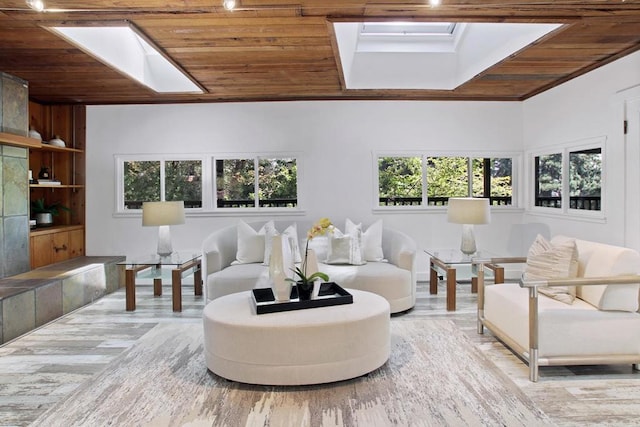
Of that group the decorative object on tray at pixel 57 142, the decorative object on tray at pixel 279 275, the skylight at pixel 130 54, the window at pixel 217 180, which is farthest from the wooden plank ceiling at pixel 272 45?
the decorative object on tray at pixel 279 275

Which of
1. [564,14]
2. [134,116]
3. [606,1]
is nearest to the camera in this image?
[606,1]

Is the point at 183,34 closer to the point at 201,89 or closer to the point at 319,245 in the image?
the point at 201,89

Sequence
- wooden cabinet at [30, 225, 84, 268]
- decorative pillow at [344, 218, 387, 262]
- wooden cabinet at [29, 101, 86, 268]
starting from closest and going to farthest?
decorative pillow at [344, 218, 387, 262] < wooden cabinet at [30, 225, 84, 268] < wooden cabinet at [29, 101, 86, 268]

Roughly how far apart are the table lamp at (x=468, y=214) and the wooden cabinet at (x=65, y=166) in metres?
4.93

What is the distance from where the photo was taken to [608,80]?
13.7 ft

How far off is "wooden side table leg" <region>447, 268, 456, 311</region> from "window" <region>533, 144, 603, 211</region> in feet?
5.37

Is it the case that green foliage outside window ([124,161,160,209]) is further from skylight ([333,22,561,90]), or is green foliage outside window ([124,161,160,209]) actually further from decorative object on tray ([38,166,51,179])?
skylight ([333,22,561,90])

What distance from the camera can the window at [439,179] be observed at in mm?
5898

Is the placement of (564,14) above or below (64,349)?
above

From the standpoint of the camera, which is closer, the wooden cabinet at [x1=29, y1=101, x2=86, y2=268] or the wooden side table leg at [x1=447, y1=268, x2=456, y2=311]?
the wooden side table leg at [x1=447, y1=268, x2=456, y2=311]

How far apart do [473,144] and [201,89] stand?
3682 millimetres

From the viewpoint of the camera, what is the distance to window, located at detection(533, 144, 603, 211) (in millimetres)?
4461

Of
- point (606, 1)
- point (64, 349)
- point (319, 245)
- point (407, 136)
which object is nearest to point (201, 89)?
point (319, 245)

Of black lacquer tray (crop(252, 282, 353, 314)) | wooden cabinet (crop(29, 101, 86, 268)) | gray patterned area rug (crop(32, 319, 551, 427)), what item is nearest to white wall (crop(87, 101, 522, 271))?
wooden cabinet (crop(29, 101, 86, 268))
